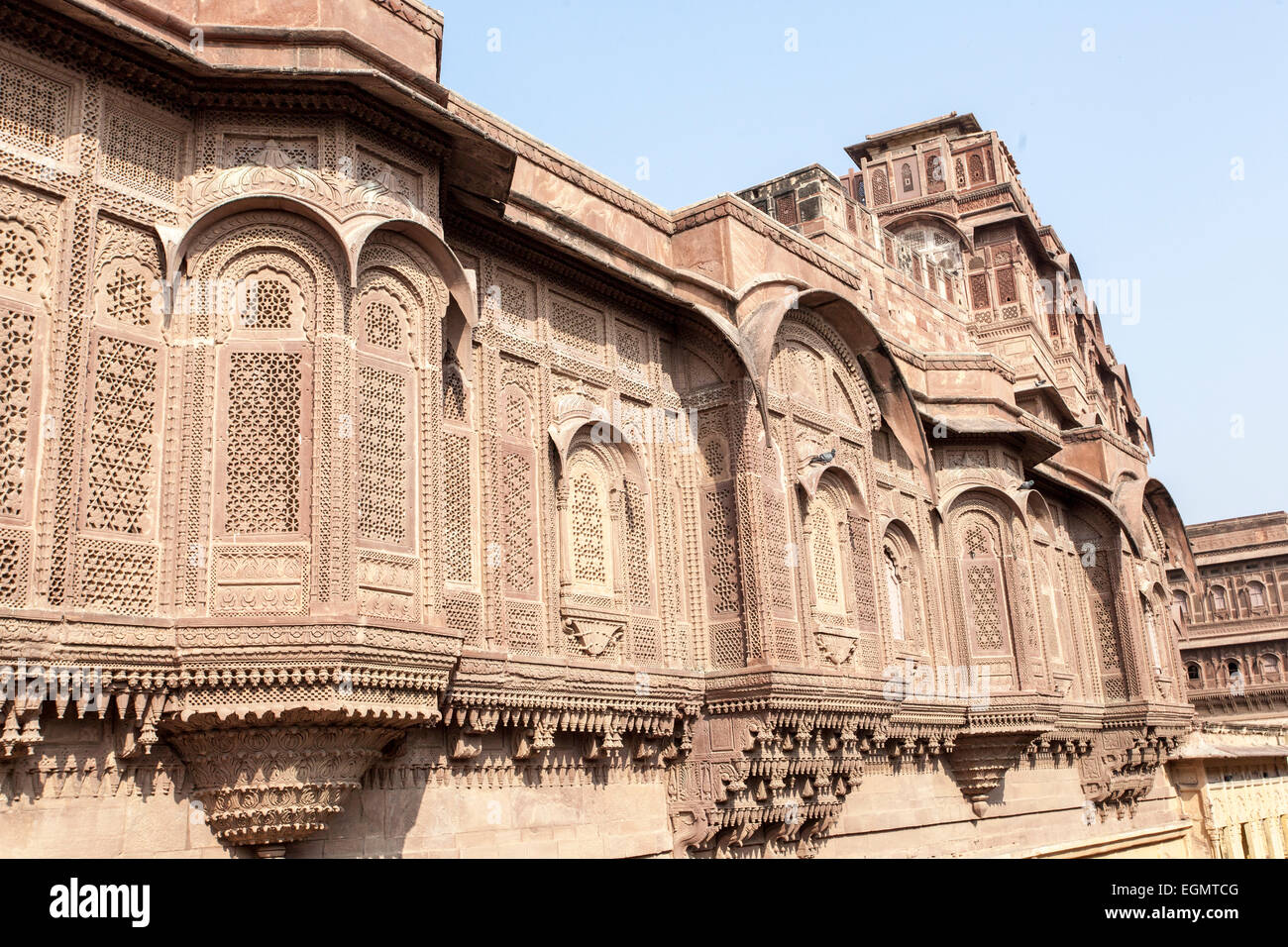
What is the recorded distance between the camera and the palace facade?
255 inches

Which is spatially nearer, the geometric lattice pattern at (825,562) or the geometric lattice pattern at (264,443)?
the geometric lattice pattern at (264,443)

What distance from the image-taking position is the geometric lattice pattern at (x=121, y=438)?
650 centimetres

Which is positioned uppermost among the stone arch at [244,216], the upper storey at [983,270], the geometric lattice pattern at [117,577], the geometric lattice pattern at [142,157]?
the upper storey at [983,270]

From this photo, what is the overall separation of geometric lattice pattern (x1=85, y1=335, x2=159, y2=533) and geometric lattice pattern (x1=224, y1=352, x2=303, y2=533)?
0.43 m

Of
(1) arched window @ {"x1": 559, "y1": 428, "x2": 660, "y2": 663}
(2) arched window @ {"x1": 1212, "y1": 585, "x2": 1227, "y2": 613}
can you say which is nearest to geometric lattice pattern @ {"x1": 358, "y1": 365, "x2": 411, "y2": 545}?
(1) arched window @ {"x1": 559, "y1": 428, "x2": 660, "y2": 663}

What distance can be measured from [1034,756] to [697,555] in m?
7.64

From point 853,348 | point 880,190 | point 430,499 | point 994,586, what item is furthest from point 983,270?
point 430,499

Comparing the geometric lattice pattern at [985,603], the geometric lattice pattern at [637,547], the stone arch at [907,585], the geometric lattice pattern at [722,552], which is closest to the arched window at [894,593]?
the stone arch at [907,585]

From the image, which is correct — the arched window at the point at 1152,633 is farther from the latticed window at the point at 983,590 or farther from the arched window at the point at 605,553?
the arched window at the point at 605,553

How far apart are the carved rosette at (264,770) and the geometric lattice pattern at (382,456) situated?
3.64 feet

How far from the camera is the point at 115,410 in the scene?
6.65m

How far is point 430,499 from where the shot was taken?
294 inches

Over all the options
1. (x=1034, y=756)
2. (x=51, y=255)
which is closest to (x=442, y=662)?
(x=51, y=255)
